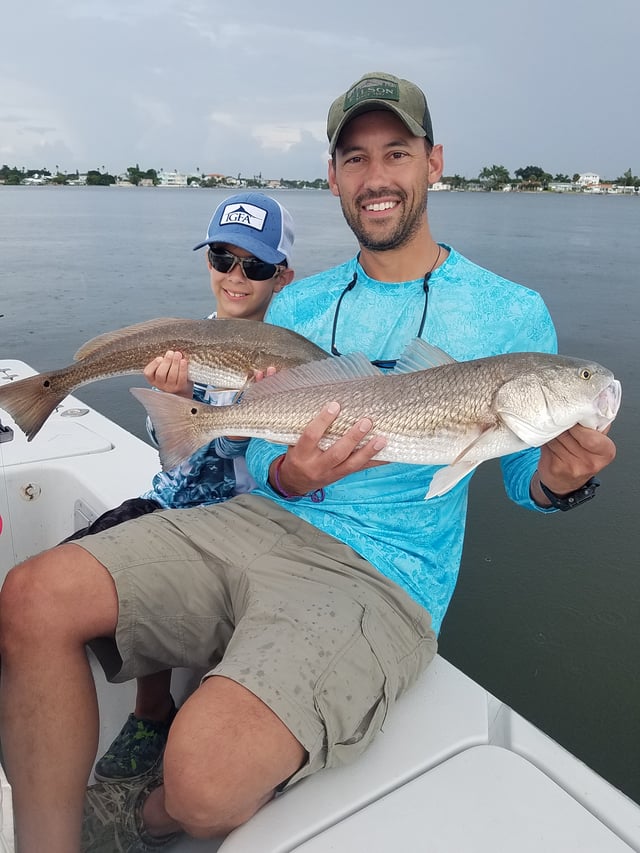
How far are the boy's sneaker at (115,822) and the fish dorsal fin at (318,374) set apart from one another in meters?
1.53

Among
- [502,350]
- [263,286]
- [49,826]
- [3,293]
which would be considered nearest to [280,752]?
[49,826]

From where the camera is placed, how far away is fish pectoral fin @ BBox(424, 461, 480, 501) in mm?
2102

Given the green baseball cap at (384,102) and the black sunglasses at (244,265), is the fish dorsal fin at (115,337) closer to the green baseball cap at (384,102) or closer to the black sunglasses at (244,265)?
the black sunglasses at (244,265)

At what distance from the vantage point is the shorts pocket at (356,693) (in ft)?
6.04

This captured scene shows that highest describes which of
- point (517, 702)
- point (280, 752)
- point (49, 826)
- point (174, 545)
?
point (174, 545)

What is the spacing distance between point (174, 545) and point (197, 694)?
691mm

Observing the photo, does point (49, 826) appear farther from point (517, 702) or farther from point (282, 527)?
point (517, 702)

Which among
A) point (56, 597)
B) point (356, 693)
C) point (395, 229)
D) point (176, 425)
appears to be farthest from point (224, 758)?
point (395, 229)

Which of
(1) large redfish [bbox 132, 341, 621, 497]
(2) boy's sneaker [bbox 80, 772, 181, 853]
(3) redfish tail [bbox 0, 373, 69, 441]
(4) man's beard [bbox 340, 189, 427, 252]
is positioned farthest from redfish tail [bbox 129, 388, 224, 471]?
(2) boy's sneaker [bbox 80, 772, 181, 853]

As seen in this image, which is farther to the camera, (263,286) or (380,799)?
(263,286)

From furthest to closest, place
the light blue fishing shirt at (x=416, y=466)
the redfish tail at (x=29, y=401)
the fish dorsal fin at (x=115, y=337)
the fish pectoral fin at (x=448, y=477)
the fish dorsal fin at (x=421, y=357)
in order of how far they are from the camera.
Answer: the fish dorsal fin at (x=115, y=337)
the redfish tail at (x=29, y=401)
the light blue fishing shirt at (x=416, y=466)
the fish dorsal fin at (x=421, y=357)
the fish pectoral fin at (x=448, y=477)

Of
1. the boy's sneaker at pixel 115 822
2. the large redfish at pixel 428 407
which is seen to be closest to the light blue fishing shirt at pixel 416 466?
the large redfish at pixel 428 407

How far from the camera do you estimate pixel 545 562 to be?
15.5ft

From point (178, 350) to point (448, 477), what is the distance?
1472mm
